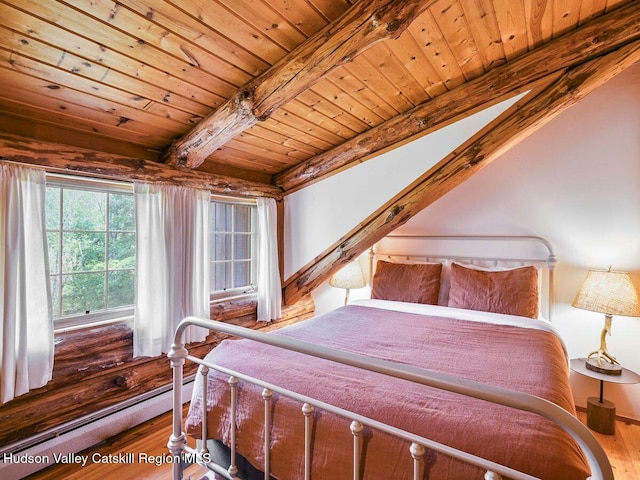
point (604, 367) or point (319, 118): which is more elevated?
point (319, 118)

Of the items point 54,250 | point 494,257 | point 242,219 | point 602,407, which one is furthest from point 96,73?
point 602,407

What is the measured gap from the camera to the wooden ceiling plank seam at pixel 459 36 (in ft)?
5.61

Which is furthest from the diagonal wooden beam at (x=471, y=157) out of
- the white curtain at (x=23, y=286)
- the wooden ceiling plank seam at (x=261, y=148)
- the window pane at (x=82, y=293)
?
the white curtain at (x=23, y=286)

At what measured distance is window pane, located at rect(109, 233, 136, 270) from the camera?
230cm

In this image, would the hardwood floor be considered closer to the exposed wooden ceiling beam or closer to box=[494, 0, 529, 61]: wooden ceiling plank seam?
the exposed wooden ceiling beam

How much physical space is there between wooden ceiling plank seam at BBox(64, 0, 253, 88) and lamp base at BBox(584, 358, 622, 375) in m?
2.99

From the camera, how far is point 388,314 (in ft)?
8.34

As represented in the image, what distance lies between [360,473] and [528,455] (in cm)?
50

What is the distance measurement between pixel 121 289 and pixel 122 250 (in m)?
0.28

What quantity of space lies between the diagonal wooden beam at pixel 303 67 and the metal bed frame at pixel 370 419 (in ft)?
4.25

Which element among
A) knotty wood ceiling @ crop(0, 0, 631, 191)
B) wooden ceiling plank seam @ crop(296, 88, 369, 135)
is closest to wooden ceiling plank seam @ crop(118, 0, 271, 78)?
knotty wood ceiling @ crop(0, 0, 631, 191)

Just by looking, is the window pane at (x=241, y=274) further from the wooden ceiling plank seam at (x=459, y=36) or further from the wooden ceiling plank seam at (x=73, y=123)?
the wooden ceiling plank seam at (x=459, y=36)

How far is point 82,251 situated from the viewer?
2.15m

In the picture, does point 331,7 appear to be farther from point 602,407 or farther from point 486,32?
point 602,407
